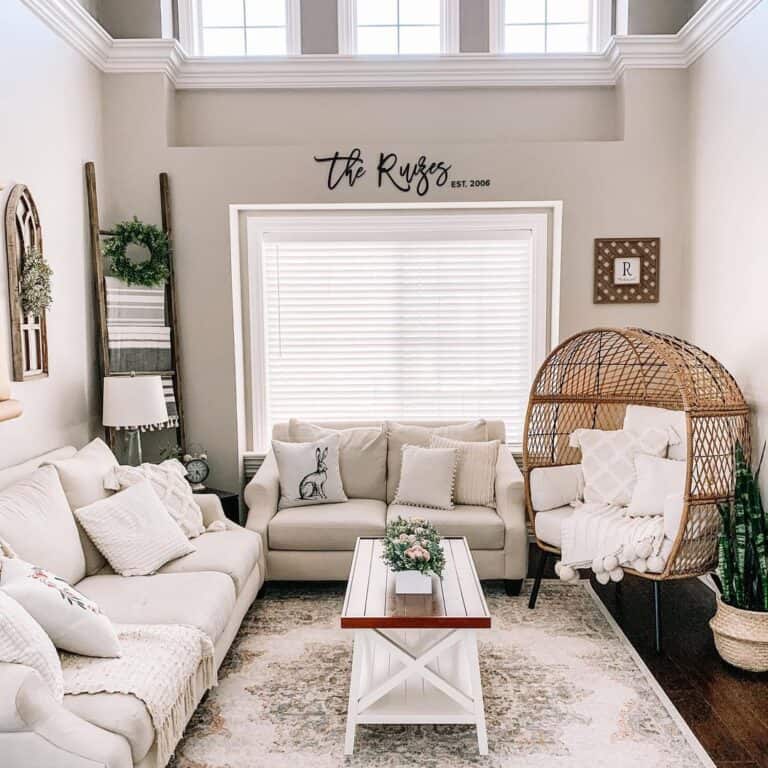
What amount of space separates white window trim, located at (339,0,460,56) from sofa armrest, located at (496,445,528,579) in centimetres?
288

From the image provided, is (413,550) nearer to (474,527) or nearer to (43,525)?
(474,527)

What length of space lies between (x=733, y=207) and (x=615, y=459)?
4.93ft

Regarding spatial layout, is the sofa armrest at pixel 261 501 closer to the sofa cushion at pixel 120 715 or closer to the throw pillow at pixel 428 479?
the throw pillow at pixel 428 479

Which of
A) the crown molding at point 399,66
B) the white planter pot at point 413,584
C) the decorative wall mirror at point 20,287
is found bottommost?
the white planter pot at point 413,584


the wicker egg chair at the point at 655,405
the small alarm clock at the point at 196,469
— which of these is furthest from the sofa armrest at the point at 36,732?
the small alarm clock at the point at 196,469

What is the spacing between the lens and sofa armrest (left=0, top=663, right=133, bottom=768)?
186cm

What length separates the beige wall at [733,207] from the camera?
3.60 metres

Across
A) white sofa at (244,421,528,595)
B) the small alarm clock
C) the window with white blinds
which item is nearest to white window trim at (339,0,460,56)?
the window with white blinds

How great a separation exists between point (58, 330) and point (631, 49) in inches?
150

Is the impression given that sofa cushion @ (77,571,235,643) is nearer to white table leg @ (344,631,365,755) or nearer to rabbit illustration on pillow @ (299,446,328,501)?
white table leg @ (344,631,365,755)

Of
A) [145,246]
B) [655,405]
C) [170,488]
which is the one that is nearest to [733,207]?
[655,405]

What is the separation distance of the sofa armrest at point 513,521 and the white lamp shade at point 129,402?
2.02 meters

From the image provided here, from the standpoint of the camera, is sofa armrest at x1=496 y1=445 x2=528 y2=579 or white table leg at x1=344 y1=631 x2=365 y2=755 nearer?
white table leg at x1=344 y1=631 x2=365 y2=755

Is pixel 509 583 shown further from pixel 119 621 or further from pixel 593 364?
pixel 119 621
